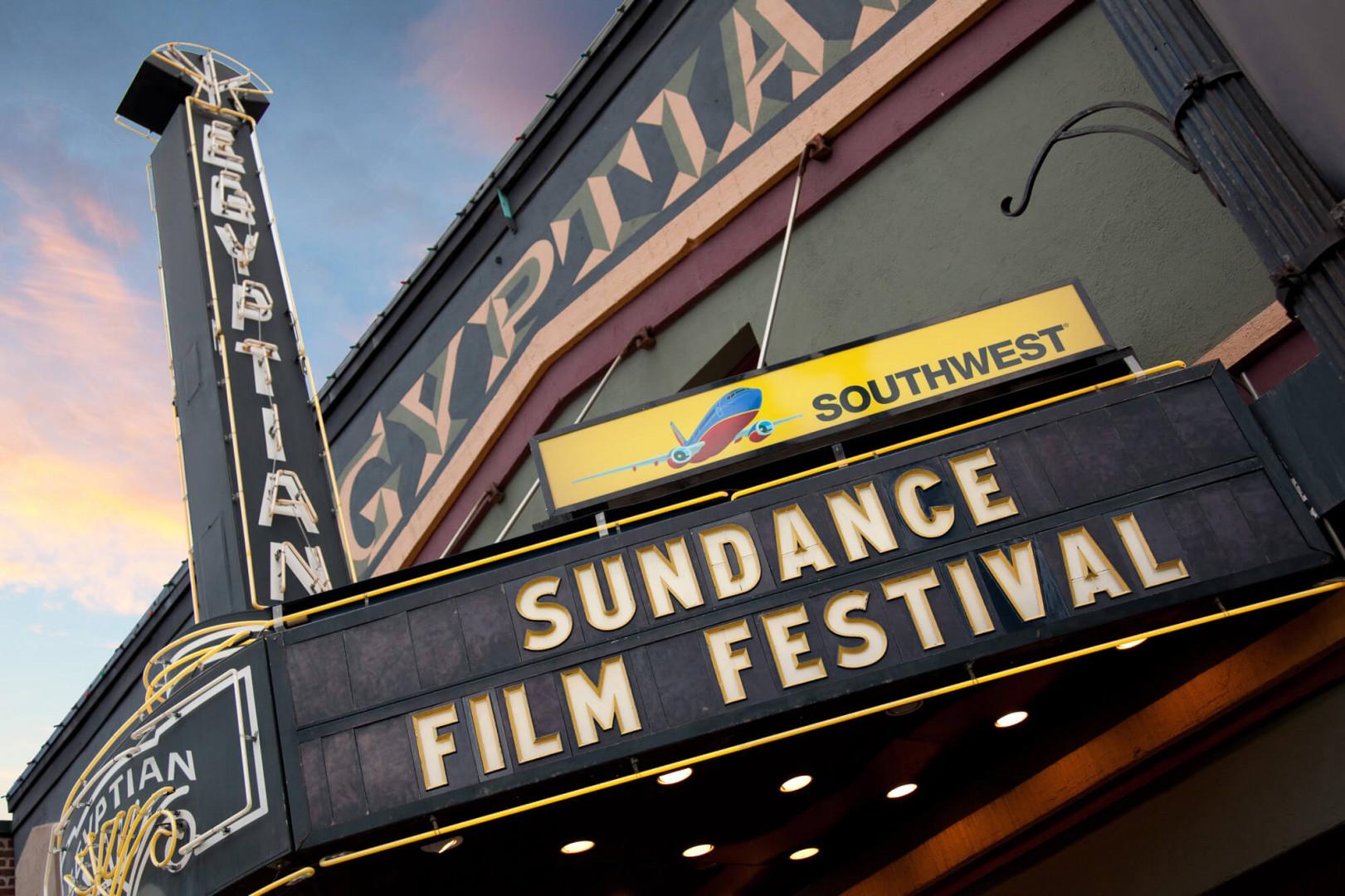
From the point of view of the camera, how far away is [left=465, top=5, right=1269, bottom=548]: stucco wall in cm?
927

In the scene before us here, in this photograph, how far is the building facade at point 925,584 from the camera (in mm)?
7125

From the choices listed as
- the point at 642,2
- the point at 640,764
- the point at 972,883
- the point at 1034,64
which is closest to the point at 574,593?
the point at 640,764

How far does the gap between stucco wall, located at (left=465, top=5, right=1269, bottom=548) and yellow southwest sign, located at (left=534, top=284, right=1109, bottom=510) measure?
2.68 feet

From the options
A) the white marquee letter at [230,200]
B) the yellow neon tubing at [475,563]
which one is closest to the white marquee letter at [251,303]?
the white marquee letter at [230,200]

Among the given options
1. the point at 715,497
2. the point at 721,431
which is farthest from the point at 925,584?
the point at 721,431

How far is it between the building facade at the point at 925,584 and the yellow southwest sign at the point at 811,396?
0.04m

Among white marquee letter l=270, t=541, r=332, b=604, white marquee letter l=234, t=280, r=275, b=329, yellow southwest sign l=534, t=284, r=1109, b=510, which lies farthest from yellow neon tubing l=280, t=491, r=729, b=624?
white marquee letter l=234, t=280, r=275, b=329

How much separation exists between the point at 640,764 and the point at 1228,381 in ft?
14.6

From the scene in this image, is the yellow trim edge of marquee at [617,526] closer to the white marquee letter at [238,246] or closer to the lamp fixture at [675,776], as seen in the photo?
the lamp fixture at [675,776]

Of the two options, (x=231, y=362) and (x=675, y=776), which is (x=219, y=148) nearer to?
(x=231, y=362)

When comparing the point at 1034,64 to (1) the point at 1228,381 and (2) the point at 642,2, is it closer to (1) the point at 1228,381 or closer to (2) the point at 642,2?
(1) the point at 1228,381

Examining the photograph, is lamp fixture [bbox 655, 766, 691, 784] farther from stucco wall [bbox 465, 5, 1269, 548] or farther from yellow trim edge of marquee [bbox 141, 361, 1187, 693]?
stucco wall [bbox 465, 5, 1269, 548]

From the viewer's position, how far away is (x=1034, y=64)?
35.3ft

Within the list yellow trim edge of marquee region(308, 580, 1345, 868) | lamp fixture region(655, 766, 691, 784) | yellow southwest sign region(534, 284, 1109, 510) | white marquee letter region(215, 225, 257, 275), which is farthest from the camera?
white marquee letter region(215, 225, 257, 275)
